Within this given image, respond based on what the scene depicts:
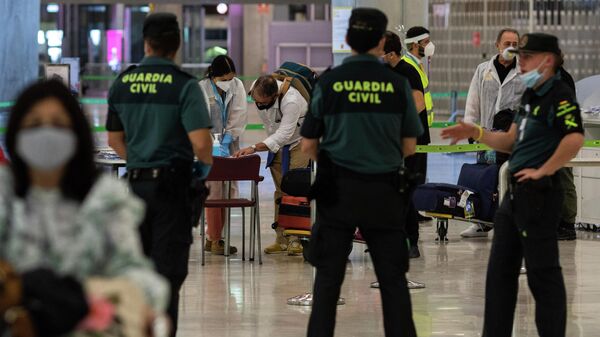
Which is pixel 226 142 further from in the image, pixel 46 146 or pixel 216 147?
pixel 46 146

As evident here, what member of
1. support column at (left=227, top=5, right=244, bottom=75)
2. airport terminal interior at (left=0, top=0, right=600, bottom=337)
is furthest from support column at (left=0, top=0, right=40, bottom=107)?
support column at (left=227, top=5, right=244, bottom=75)

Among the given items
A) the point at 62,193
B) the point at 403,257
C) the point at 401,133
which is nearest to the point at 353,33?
the point at 401,133

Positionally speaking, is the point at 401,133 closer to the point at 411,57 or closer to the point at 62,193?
the point at 62,193

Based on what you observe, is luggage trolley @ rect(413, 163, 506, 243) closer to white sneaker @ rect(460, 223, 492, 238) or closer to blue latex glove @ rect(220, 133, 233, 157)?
white sneaker @ rect(460, 223, 492, 238)

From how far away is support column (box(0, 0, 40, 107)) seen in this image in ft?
39.9

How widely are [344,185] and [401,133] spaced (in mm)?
340

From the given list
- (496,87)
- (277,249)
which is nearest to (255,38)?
(277,249)

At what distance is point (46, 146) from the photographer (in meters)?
3.02

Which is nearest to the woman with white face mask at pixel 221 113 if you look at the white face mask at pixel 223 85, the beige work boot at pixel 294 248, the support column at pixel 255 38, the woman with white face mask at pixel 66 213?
the white face mask at pixel 223 85

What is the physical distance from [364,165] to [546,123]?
2.66 feet

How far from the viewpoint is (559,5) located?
2245 cm

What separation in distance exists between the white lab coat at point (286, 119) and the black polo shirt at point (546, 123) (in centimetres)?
362

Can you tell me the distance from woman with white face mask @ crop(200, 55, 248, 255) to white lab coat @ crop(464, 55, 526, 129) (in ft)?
5.55


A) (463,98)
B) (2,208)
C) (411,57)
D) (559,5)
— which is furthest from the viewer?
(463,98)
